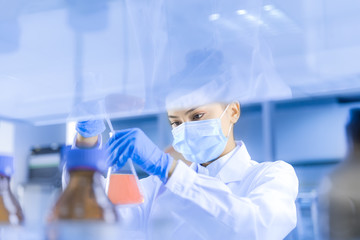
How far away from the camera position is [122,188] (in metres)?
0.94

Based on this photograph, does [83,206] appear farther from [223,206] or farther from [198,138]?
[198,138]

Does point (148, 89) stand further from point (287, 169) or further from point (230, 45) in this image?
point (287, 169)

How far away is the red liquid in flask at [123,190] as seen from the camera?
924 millimetres

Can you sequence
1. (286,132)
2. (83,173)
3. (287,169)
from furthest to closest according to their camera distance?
(286,132), (287,169), (83,173)

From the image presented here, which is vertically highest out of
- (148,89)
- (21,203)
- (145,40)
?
(145,40)

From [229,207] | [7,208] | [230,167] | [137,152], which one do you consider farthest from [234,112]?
[7,208]

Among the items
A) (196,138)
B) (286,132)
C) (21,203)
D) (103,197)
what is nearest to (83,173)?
(103,197)

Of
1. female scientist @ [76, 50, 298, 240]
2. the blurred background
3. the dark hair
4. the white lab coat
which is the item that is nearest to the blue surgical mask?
female scientist @ [76, 50, 298, 240]

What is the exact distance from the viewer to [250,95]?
2.95 ft

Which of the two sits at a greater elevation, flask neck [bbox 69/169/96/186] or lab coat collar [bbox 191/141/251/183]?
flask neck [bbox 69/169/96/186]

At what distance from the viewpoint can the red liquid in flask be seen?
924 millimetres

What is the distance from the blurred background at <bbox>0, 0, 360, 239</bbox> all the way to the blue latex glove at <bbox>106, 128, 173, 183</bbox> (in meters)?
0.07

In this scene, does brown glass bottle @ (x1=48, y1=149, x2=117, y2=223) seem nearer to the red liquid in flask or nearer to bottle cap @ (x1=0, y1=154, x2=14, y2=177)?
bottle cap @ (x1=0, y1=154, x2=14, y2=177)

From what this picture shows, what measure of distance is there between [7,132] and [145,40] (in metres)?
0.39
